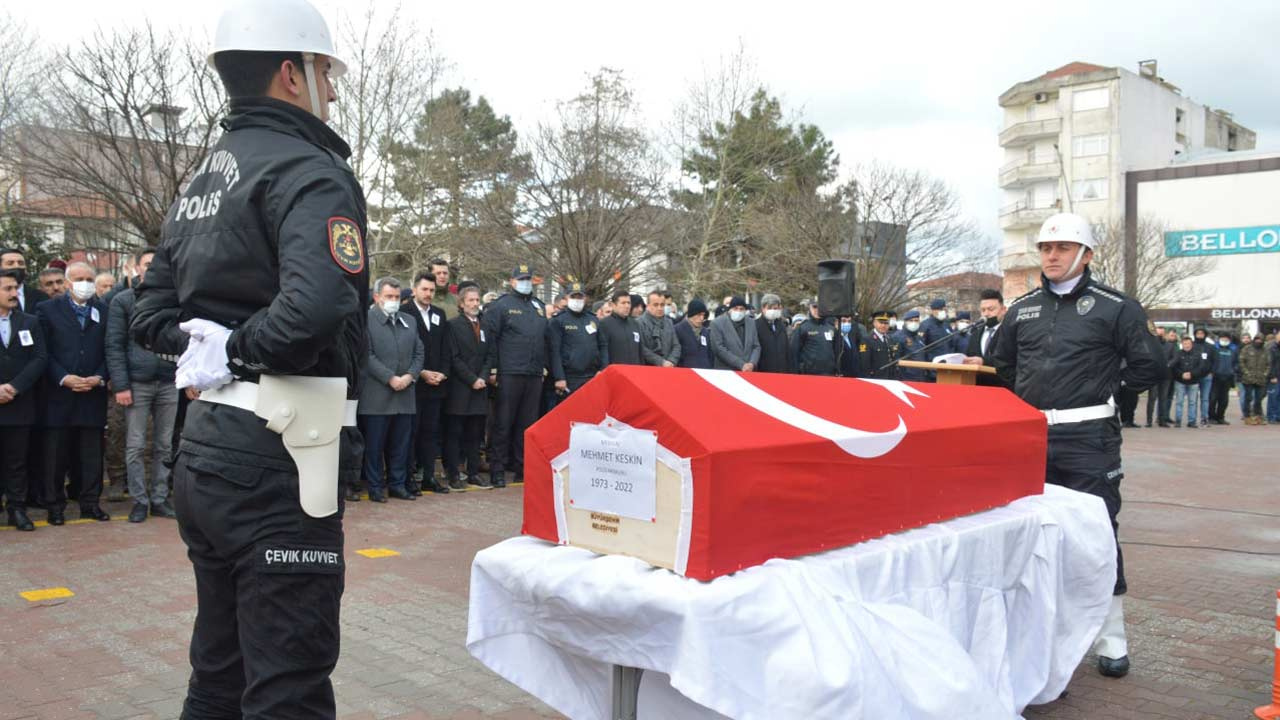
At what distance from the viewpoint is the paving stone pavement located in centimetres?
439

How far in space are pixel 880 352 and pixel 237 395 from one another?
15.2 meters

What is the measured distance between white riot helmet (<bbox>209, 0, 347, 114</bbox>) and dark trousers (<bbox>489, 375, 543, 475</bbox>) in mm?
8582

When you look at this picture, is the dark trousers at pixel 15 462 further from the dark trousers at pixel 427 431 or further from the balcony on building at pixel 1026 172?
the balcony on building at pixel 1026 172

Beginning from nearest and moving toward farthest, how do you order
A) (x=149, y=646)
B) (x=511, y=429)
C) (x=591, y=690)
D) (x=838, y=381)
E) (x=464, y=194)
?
(x=591, y=690), (x=838, y=381), (x=149, y=646), (x=511, y=429), (x=464, y=194)

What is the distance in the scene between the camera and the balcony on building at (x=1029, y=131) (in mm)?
64312

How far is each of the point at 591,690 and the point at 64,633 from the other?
341 cm

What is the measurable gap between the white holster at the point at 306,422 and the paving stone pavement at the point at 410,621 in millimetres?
2037

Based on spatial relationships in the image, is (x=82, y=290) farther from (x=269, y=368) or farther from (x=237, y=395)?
(x=269, y=368)

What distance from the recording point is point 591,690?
3.36 m

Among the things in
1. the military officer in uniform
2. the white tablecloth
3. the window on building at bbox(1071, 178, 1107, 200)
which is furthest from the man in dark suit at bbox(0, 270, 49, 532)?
the window on building at bbox(1071, 178, 1107, 200)

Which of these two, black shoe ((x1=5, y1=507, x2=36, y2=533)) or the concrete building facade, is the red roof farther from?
black shoe ((x1=5, y1=507, x2=36, y2=533))

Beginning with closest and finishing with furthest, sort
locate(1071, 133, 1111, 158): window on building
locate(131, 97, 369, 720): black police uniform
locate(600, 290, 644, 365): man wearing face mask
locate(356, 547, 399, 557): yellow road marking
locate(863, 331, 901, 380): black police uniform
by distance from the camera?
locate(131, 97, 369, 720): black police uniform
locate(356, 547, 399, 557): yellow road marking
locate(600, 290, 644, 365): man wearing face mask
locate(863, 331, 901, 380): black police uniform
locate(1071, 133, 1111, 158): window on building

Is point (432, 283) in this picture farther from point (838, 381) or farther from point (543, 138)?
point (543, 138)

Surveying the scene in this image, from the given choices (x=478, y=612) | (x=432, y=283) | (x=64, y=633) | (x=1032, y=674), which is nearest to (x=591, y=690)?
(x=478, y=612)
